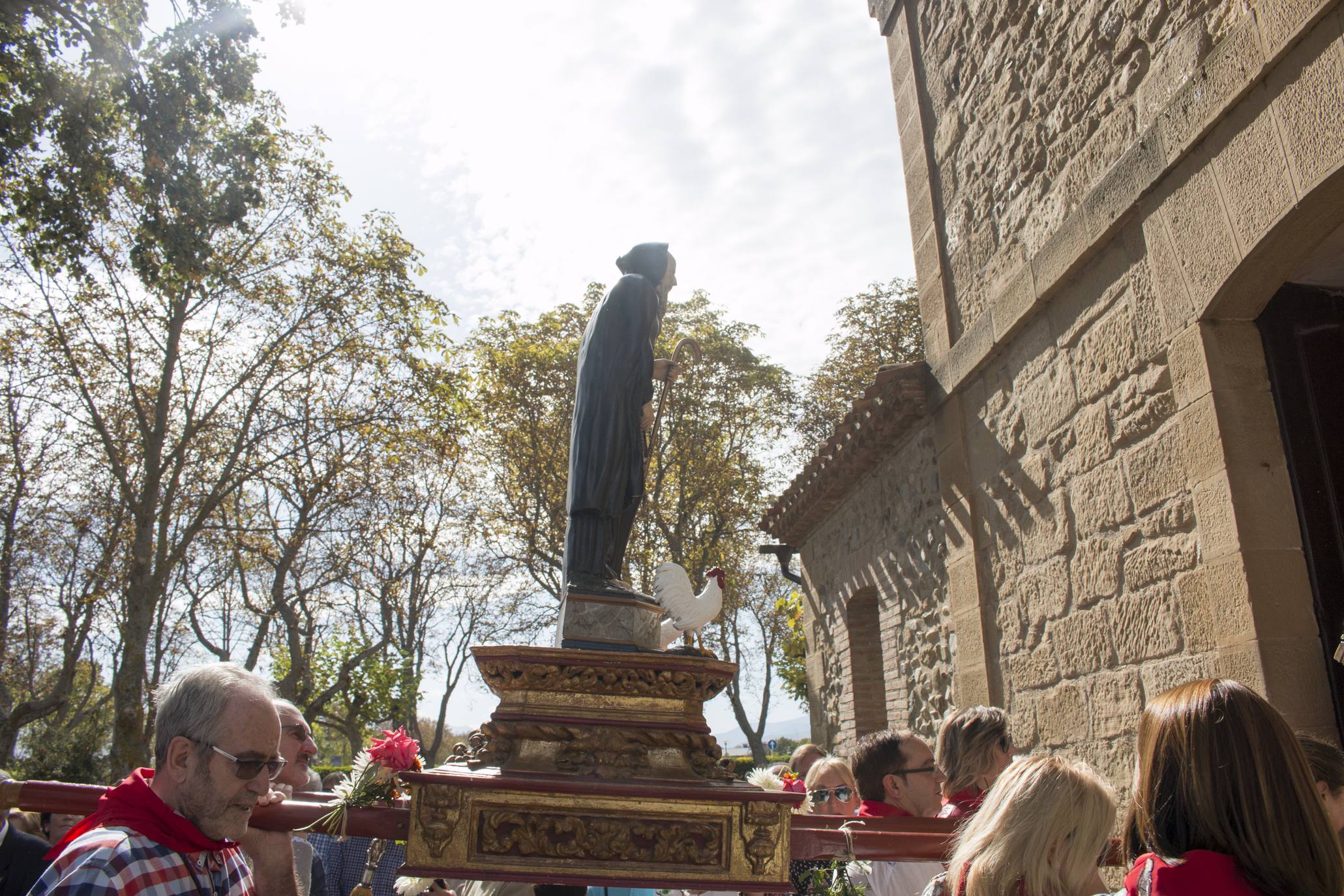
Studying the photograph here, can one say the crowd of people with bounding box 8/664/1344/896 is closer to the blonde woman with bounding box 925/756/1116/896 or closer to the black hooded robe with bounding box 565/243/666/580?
the blonde woman with bounding box 925/756/1116/896

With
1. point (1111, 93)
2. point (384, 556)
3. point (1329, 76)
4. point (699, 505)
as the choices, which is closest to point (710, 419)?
point (699, 505)

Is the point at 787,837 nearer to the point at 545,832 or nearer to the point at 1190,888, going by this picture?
the point at 545,832

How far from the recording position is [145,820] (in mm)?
1867

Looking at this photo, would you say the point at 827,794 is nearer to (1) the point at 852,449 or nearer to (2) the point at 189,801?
(2) the point at 189,801

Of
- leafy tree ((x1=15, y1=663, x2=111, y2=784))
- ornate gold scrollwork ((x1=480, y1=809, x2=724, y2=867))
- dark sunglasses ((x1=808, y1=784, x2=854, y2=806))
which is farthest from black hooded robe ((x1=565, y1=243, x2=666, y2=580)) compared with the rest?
leafy tree ((x1=15, y1=663, x2=111, y2=784))

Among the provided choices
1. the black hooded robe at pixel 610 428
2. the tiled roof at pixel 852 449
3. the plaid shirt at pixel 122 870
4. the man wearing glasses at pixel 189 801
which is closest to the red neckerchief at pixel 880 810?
the black hooded robe at pixel 610 428

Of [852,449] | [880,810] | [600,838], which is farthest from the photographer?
[852,449]

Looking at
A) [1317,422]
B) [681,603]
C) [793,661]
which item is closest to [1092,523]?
[1317,422]

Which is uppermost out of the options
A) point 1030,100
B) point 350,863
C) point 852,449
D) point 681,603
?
point 1030,100

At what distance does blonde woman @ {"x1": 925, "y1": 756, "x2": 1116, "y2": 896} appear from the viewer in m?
1.68

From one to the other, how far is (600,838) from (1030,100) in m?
4.71

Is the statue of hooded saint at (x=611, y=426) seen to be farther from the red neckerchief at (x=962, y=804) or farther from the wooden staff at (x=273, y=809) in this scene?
the red neckerchief at (x=962, y=804)

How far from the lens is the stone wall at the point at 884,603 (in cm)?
688

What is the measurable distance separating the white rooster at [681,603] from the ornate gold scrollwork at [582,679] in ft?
1.92
